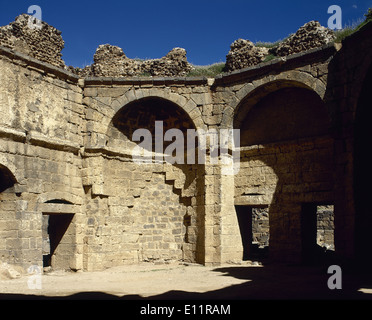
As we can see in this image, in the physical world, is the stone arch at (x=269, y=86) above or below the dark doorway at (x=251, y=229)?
above

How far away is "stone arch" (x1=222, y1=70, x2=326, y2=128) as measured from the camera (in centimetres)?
1027

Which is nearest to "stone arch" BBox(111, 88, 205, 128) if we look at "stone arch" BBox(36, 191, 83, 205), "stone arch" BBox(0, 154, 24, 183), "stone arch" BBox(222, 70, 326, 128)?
"stone arch" BBox(222, 70, 326, 128)

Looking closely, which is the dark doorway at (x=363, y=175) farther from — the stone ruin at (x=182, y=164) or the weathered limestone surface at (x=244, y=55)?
the weathered limestone surface at (x=244, y=55)

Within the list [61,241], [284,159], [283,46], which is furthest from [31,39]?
[284,159]

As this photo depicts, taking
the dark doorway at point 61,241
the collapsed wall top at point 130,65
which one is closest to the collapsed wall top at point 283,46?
the collapsed wall top at point 130,65

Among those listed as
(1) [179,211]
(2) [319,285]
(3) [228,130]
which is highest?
(3) [228,130]

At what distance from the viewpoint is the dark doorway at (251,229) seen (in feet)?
38.7

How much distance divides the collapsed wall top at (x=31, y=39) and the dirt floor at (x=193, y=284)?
19.5 ft

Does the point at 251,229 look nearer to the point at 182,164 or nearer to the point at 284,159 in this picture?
the point at 284,159

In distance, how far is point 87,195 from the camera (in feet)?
37.1
